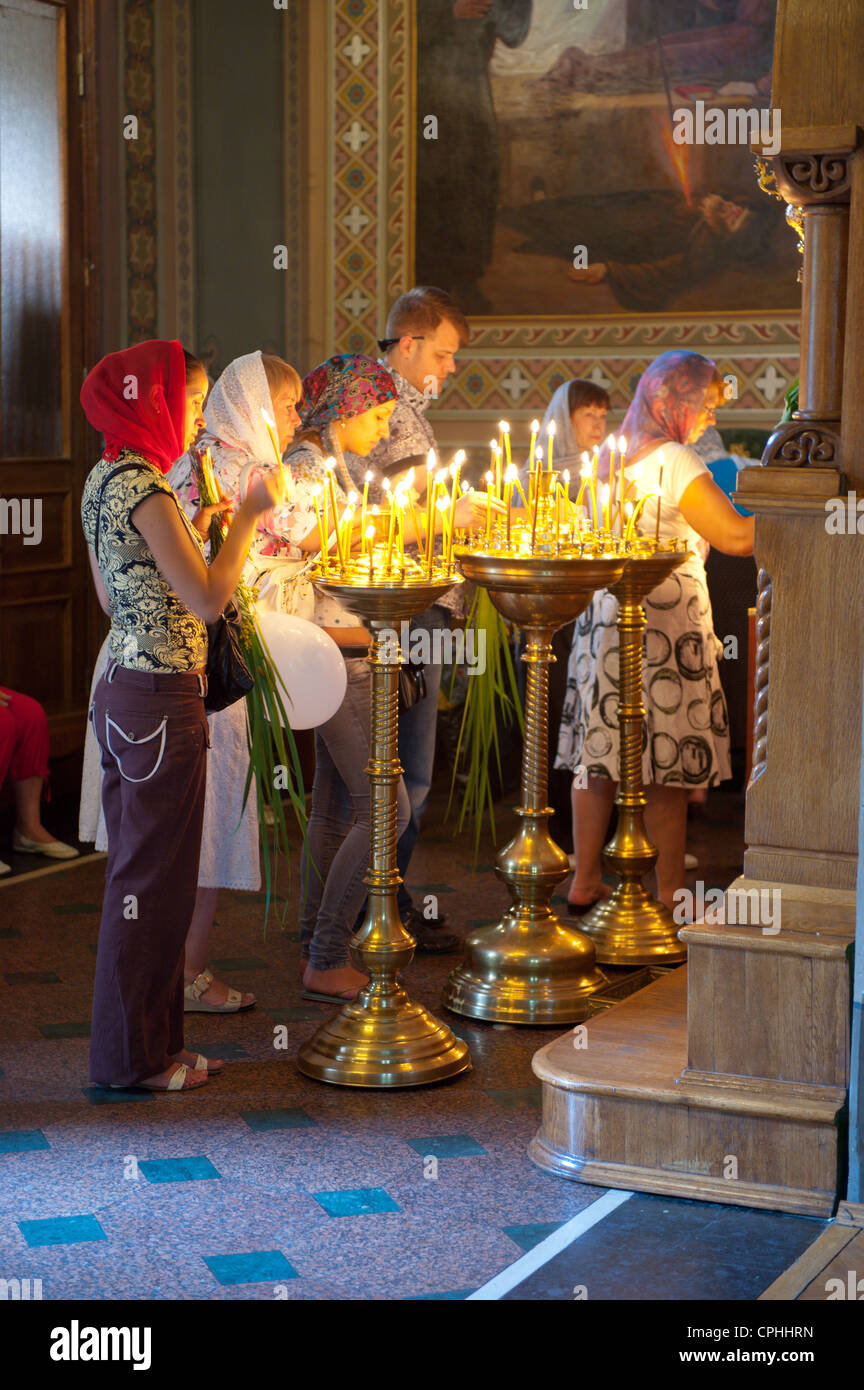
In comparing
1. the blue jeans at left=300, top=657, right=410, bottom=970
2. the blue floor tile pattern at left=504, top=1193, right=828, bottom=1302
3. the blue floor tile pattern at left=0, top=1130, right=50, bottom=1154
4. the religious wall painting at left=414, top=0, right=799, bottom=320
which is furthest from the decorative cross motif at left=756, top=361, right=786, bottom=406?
the blue floor tile pattern at left=0, top=1130, right=50, bottom=1154

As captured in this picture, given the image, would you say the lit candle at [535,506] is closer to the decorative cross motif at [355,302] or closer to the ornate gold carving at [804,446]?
the ornate gold carving at [804,446]

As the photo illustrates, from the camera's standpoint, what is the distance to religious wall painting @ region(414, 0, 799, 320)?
8.63 meters

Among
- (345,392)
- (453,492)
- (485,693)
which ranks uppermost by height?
(345,392)

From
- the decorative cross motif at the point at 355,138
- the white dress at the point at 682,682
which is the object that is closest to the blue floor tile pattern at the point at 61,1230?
the white dress at the point at 682,682

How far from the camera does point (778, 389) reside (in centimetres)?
866

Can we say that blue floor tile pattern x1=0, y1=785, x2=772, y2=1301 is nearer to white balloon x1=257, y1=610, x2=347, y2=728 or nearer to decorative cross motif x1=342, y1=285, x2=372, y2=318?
white balloon x1=257, y1=610, x2=347, y2=728

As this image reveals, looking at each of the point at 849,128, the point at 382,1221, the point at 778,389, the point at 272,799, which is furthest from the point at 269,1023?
the point at 778,389

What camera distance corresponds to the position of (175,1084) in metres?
3.78

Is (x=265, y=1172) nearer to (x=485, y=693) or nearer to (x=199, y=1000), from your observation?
(x=199, y=1000)

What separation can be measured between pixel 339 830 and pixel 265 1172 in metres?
1.24

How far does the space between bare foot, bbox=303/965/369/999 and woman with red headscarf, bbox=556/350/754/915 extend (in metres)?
1.04

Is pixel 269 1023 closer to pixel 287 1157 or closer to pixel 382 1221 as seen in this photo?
pixel 287 1157

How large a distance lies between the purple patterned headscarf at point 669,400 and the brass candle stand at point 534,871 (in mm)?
708

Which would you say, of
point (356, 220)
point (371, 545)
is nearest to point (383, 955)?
point (371, 545)
